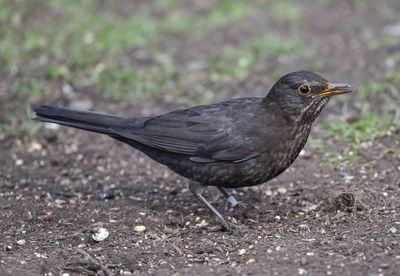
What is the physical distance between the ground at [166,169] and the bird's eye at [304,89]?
2.89 ft

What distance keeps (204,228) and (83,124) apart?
1425 millimetres

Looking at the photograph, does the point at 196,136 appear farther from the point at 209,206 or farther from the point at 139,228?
the point at 139,228

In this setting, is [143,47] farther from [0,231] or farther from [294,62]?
[0,231]

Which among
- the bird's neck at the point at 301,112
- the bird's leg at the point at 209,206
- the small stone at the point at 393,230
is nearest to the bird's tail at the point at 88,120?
the bird's leg at the point at 209,206

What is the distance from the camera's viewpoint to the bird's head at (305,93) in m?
5.55

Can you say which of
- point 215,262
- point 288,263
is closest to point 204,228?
point 215,262

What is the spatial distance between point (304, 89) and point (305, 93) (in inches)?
1.4

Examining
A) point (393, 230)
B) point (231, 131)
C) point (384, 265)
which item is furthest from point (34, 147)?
point (384, 265)

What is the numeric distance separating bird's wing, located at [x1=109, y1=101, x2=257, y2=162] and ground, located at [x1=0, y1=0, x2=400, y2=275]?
1.98 feet

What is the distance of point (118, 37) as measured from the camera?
9.74 metres

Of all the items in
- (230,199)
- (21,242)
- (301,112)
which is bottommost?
(21,242)

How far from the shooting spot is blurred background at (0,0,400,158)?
8102 millimetres

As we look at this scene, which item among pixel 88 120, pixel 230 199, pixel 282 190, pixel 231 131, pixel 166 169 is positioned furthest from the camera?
pixel 166 169

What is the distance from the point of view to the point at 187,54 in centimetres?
955
